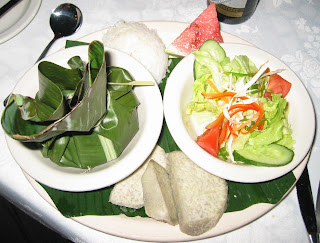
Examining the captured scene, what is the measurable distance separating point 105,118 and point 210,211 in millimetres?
780

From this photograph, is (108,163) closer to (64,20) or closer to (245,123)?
(245,123)

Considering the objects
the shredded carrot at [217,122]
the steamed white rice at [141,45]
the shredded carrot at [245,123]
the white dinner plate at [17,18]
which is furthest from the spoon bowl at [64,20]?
the shredded carrot at [245,123]

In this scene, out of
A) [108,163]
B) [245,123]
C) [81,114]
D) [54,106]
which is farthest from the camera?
[245,123]

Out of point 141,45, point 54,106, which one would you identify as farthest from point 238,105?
point 54,106

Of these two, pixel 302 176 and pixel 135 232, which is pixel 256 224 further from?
pixel 135 232

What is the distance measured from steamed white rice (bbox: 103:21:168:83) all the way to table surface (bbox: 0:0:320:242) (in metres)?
0.35

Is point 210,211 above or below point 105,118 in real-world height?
below

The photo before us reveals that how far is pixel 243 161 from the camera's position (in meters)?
1.63

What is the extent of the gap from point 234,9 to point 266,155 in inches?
46.7

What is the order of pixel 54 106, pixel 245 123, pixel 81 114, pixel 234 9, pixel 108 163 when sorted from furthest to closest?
1. pixel 234 9
2. pixel 245 123
3. pixel 108 163
4. pixel 54 106
5. pixel 81 114

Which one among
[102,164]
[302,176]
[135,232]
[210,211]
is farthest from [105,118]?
[302,176]

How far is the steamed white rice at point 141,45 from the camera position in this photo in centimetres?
196

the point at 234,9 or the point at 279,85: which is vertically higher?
the point at 234,9

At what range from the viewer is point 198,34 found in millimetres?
2027
